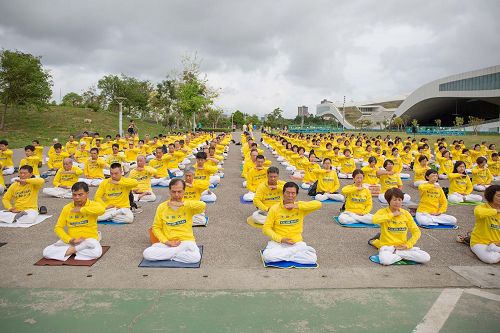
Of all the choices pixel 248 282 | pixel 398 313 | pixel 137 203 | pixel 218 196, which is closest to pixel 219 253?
pixel 248 282

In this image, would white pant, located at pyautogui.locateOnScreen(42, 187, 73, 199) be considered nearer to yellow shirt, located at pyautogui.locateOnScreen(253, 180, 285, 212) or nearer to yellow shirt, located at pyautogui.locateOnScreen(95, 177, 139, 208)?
yellow shirt, located at pyautogui.locateOnScreen(95, 177, 139, 208)

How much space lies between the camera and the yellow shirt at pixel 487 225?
5988mm

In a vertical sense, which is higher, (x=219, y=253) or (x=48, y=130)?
(x=48, y=130)

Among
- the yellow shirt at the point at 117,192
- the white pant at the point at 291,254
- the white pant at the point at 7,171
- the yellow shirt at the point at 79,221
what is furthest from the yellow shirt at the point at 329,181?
the white pant at the point at 7,171

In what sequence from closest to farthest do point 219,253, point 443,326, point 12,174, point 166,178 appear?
1. point 443,326
2. point 219,253
3. point 166,178
4. point 12,174

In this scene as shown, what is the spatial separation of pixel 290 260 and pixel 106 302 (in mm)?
2770

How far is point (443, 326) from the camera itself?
4.05 metres

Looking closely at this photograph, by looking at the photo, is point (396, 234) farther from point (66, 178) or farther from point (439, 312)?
point (66, 178)

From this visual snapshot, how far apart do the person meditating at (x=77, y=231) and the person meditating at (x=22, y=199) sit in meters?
2.29

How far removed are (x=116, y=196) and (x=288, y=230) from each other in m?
4.06

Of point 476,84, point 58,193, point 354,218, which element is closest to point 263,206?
point 354,218

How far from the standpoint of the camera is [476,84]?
54906 mm

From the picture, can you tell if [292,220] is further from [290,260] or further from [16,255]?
[16,255]

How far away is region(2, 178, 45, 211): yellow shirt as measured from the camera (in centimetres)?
754
